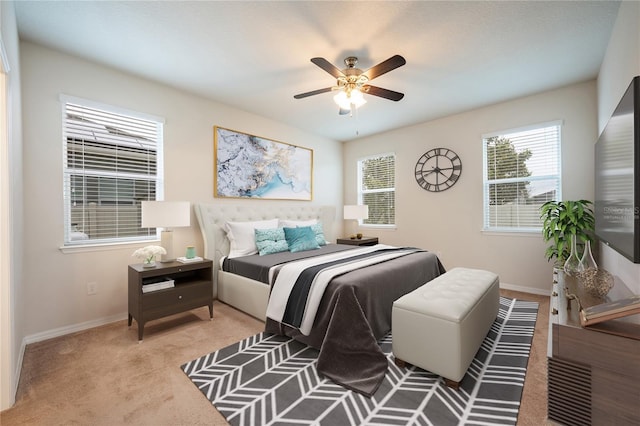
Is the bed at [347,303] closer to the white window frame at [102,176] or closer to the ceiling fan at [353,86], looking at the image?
the white window frame at [102,176]

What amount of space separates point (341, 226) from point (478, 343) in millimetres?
4028

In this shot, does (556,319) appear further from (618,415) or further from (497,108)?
(497,108)

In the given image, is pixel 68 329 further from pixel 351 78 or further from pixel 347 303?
pixel 351 78

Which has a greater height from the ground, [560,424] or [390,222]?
[390,222]

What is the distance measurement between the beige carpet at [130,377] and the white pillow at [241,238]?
0.91m

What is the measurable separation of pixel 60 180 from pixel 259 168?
2313 millimetres

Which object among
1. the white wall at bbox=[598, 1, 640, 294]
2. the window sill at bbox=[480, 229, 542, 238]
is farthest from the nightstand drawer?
the window sill at bbox=[480, 229, 542, 238]

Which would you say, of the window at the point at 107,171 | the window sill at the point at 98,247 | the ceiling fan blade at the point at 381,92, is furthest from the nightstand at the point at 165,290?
the ceiling fan blade at the point at 381,92

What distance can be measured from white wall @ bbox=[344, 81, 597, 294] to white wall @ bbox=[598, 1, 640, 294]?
545mm

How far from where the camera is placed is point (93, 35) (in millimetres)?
2400

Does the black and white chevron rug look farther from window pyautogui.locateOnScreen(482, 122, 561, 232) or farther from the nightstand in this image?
window pyautogui.locateOnScreen(482, 122, 561, 232)

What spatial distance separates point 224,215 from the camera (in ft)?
12.4

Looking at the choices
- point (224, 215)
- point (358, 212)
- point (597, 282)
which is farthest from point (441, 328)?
point (358, 212)

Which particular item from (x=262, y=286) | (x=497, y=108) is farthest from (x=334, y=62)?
(x=497, y=108)
